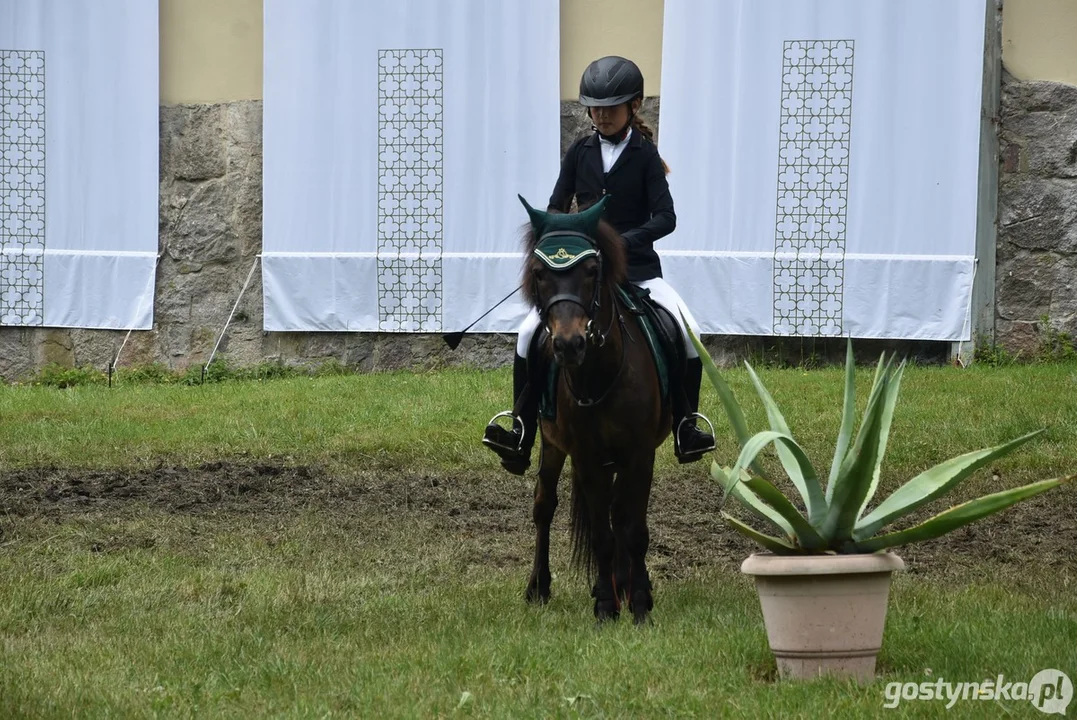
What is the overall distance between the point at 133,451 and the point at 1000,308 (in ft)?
27.1

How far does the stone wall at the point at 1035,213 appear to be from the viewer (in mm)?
13891

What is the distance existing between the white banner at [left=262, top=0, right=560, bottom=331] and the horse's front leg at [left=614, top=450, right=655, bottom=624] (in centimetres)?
786

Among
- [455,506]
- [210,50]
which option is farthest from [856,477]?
[210,50]

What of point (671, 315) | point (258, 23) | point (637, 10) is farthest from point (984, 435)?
point (258, 23)

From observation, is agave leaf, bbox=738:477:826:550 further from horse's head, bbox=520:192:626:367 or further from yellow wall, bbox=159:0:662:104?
yellow wall, bbox=159:0:662:104

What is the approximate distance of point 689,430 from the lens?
6766 millimetres

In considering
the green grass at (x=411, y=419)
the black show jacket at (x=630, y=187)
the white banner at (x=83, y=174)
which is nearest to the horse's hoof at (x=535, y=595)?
the black show jacket at (x=630, y=187)

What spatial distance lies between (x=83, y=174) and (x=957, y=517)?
12.3 meters

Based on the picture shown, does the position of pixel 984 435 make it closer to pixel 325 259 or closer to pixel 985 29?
pixel 985 29

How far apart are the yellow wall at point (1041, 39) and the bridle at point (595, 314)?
898 cm

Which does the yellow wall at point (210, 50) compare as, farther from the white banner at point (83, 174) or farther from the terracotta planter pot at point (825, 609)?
the terracotta planter pot at point (825, 609)

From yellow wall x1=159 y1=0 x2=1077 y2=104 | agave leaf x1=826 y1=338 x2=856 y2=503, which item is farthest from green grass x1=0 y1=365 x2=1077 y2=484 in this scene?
agave leaf x1=826 y1=338 x2=856 y2=503

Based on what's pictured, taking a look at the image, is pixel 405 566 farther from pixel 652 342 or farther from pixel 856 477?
pixel 856 477

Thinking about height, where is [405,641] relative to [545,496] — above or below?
below
